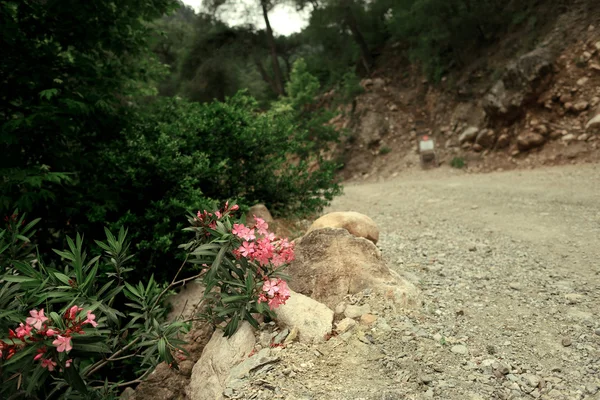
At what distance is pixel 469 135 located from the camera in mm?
13172

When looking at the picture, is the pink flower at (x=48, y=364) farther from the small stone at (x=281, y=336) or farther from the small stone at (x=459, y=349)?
the small stone at (x=459, y=349)

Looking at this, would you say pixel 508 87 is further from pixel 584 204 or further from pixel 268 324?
pixel 268 324

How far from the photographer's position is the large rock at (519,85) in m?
11.4

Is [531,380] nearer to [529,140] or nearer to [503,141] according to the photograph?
[529,140]

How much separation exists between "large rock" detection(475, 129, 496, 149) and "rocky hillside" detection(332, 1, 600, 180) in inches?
1.1

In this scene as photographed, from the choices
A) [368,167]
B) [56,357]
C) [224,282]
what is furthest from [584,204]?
[368,167]

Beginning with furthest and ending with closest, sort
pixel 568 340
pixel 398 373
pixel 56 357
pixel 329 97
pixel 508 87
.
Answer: pixel 329 97 → pixel 508 87 → pixel 568 340 → pixel 398 373 → pixel 56 357

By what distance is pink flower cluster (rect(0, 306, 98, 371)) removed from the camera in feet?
6.86

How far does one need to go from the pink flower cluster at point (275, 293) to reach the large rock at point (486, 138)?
1178 centimetres

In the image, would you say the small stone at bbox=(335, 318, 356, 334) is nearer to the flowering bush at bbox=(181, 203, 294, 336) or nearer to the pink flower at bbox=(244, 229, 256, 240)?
the flowering bush at bbox=(181, 203, 294, 336)

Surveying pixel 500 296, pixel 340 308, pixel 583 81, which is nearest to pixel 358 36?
pixel 583 81

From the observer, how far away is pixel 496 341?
2979 mm

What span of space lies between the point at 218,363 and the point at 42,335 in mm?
1314

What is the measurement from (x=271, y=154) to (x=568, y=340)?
176 inches
